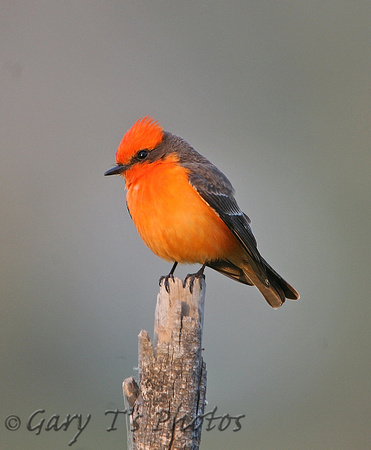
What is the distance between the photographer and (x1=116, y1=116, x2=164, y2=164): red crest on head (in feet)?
17.3

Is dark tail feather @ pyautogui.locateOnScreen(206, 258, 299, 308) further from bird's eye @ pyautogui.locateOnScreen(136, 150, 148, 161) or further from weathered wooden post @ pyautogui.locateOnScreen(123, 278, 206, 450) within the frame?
weathered wooden post @ pyautogui.locateOnScreen(123, 278, 206, 450)

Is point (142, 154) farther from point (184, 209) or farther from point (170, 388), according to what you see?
point (170, 388)

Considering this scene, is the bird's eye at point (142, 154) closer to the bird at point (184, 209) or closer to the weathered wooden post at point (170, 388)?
the bird at point (184, 209)

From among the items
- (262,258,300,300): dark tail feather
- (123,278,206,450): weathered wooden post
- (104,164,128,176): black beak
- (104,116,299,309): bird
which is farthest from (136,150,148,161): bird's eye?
(123,278,206,450): weathered wooden post

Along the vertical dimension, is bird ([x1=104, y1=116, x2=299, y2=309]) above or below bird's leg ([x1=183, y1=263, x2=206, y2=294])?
above

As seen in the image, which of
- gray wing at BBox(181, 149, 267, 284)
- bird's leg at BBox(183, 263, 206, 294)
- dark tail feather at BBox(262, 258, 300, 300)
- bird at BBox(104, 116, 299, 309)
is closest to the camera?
bird's leg at BBox(183, 263, 206, 294)

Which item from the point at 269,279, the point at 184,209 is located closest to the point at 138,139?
the point at 184,209

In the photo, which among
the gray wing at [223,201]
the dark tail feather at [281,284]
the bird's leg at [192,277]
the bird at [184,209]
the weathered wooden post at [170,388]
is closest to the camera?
the weathered wooden post at [170,388]

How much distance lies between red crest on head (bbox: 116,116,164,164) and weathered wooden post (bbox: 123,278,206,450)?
5.84 ft

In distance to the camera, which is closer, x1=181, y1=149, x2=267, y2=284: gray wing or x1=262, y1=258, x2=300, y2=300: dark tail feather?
x1=181, y1=149, x2=267, y2=284: gray wing

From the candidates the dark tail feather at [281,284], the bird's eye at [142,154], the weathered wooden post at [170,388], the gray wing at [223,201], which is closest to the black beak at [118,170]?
the bird's eye at [142,154]

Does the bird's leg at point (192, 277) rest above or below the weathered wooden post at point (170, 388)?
above

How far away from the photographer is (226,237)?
17.0 ft

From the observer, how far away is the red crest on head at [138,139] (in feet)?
17.3
